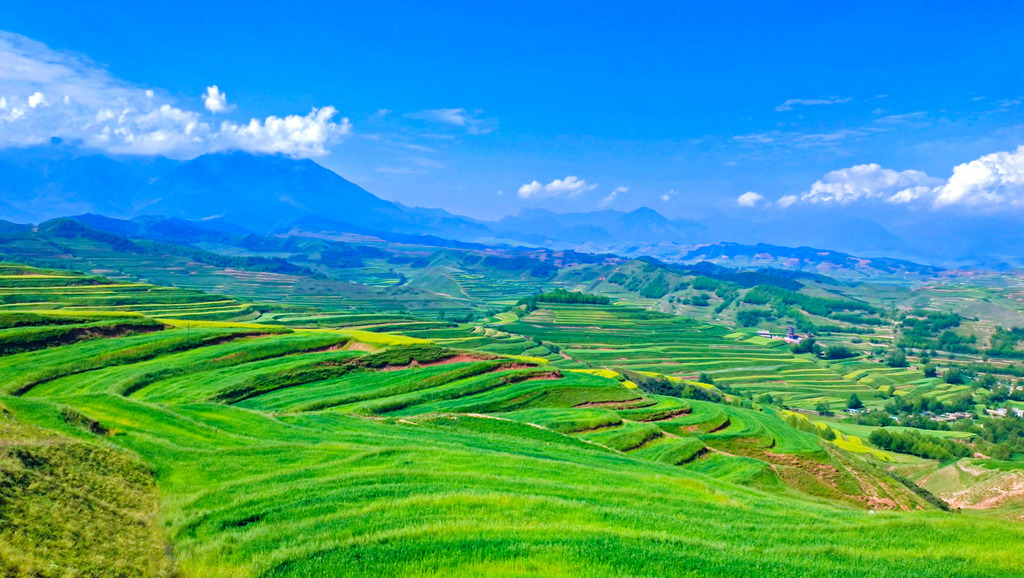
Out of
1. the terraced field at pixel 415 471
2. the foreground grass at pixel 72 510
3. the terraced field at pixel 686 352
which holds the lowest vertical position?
the terraced field at pixel 686 352

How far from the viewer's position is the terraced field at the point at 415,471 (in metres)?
12.3

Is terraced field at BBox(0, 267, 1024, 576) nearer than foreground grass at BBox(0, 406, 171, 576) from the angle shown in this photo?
No

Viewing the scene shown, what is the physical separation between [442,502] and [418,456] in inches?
286

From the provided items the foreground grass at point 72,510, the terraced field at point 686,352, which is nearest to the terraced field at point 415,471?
the foreground grass at point 72,510

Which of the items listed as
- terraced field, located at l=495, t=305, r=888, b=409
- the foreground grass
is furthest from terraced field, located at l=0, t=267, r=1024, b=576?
terraced field, located at l=495, t=305, r=888, b=409

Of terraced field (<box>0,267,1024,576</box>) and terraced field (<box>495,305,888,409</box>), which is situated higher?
terraced field (<box>0,267,1024,576</box>)

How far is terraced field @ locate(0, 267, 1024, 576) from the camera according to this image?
1230 centimetres

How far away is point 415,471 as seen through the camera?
62.6ft

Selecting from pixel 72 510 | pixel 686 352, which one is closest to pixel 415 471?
pixel 72 510

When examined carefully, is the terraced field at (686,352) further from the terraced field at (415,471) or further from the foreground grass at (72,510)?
the foreground grass at (72,510)

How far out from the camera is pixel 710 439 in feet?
142

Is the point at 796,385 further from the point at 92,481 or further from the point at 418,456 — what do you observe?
the point at 92,481

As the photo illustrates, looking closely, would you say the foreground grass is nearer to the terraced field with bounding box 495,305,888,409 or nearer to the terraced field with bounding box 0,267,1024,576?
the terraced field with bounding box 0,267,1024,576

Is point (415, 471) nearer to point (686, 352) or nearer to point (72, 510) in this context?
point (72, 510)
